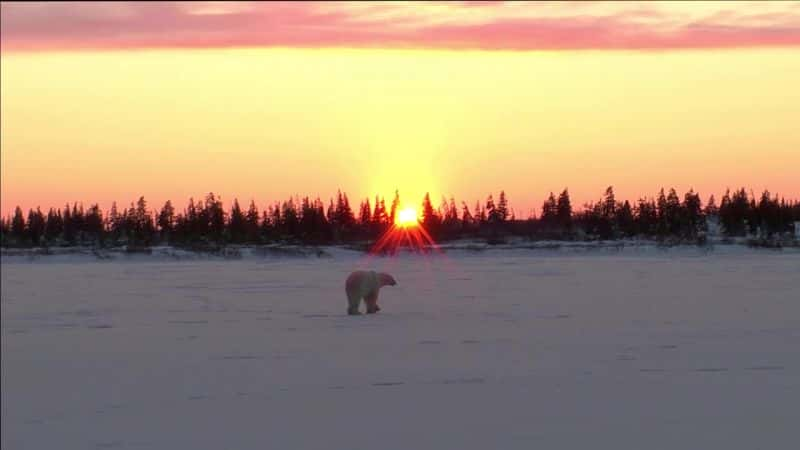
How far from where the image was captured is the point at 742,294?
18344 mm

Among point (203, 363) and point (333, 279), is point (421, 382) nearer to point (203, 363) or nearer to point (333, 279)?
point (203, 363)

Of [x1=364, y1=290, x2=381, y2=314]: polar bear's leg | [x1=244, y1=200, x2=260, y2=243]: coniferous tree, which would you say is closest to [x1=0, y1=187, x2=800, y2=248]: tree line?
[x1=244, y1=200, x2=260, y2=243]: coniferous tree

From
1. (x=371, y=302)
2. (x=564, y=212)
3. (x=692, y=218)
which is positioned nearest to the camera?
(x=371, y=302)

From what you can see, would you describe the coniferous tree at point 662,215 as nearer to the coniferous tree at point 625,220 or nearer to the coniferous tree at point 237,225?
the coniferous tree at point 625,220

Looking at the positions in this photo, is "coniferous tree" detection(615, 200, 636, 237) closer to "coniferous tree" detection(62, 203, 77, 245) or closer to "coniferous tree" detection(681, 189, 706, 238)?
"coniferous tree" detection(681, 189, 706, 238)

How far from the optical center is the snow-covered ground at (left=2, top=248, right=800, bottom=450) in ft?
24.6

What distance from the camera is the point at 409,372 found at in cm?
991

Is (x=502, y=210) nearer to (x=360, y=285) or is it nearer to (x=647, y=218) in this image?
(x=647, y=218)

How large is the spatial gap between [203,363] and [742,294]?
34.6 feet

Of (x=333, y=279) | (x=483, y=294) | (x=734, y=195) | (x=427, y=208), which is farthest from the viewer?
(x=427, y=208)

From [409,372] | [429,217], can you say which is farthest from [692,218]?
[409,372]

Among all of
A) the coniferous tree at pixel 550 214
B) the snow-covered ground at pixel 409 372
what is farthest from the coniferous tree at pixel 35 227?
the snow-covered ground at pixel 409 372

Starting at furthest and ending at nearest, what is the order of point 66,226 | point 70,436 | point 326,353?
point 66,226
point 326,353
point 70,436

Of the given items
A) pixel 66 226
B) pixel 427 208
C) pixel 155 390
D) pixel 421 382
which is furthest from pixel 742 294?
pixel 66 226
